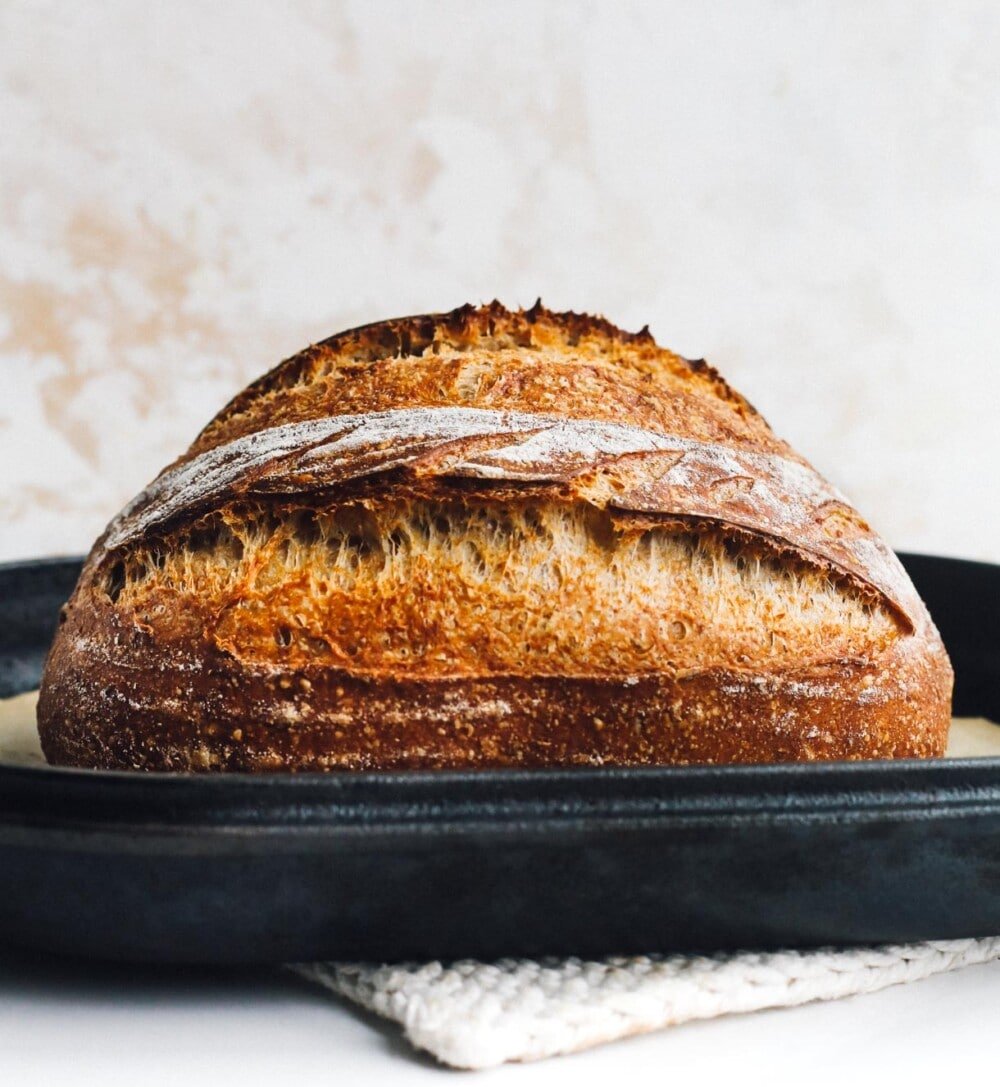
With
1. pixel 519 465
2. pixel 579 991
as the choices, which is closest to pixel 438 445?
pixel 519 465

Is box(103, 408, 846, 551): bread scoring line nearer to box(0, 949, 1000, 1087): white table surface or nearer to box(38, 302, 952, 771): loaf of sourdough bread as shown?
box(38, 302, 952, 771): loaf of sourdough bread

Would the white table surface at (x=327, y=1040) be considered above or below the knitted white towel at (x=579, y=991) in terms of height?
below

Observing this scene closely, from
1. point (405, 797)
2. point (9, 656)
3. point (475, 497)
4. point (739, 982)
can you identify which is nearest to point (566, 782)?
point (405, 797)

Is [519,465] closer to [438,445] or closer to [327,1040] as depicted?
[438,445]

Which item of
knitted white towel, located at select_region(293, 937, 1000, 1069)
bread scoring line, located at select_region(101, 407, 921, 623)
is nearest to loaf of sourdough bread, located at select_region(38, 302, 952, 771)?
bread scoring line, located at select_region(101, 407, 921, 623)

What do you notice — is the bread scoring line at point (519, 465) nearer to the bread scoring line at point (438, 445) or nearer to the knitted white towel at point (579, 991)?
the bread scoring line at point (438, 445)

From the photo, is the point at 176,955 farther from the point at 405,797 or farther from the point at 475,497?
the point at 475,497

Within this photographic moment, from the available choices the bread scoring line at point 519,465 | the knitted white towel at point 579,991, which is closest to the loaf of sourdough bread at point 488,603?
the bread scoring line at point 519,465
